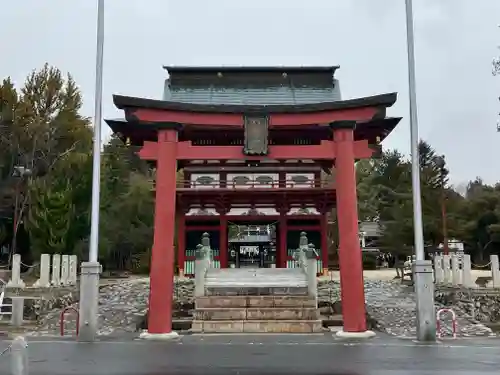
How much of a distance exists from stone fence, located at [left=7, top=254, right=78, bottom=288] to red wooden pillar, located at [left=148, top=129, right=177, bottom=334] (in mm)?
9140

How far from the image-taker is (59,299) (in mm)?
23438

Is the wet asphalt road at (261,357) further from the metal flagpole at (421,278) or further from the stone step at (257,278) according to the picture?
the stone step at (257,278)

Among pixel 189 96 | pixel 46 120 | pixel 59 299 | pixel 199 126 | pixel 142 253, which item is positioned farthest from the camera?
pixel 142 253

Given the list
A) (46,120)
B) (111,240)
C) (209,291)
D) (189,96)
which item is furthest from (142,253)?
(209,291)

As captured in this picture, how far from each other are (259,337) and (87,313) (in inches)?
198

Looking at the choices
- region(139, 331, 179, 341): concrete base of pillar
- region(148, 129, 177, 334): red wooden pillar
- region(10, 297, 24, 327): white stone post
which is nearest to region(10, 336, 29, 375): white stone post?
region(139, 331, 179, 341): concrete base of pillar

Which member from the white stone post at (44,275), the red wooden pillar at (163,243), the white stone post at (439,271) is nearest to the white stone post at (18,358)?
the red wooden pillar at (163,243)

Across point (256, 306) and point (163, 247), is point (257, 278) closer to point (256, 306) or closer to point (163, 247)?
point (256, 306)

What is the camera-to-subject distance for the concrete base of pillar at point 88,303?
589 inches

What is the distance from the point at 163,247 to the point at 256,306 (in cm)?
437

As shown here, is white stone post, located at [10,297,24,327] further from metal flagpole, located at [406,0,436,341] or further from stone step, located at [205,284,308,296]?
metal flagpole, located at [406,0,436,341]

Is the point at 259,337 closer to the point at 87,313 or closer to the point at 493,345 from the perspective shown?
the point at 87,313

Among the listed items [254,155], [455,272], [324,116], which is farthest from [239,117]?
[455,272]

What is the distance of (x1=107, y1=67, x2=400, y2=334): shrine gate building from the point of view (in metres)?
16.8
